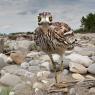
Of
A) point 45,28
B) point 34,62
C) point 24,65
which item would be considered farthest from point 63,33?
point 34,62

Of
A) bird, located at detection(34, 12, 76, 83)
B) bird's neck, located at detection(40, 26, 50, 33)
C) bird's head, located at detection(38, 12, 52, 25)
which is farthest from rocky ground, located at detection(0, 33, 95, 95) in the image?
bird's head, located at detection(38, 12, 52, 25)

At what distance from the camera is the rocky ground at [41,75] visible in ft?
22.1

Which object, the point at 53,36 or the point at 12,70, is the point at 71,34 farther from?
the point at 12,70

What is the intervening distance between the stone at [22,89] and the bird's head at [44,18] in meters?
2.35

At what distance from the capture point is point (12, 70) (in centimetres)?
933

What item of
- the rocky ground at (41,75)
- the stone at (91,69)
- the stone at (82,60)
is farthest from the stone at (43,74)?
the stone at (82,60)

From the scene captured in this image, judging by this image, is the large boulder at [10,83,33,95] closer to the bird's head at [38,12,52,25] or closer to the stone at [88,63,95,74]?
the stone at [88,63,95,74]

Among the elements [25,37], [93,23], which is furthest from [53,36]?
[93,23]

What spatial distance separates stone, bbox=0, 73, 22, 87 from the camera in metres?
8.09

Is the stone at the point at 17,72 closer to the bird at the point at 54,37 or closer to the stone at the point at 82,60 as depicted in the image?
the stone at the point at 82,60

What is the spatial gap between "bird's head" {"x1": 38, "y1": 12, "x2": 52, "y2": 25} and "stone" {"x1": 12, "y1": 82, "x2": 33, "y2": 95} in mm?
2354

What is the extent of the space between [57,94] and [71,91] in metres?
0.22

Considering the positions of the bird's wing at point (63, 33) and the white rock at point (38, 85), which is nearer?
the bird's wing at point (63, 33)

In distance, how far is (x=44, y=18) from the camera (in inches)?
197
